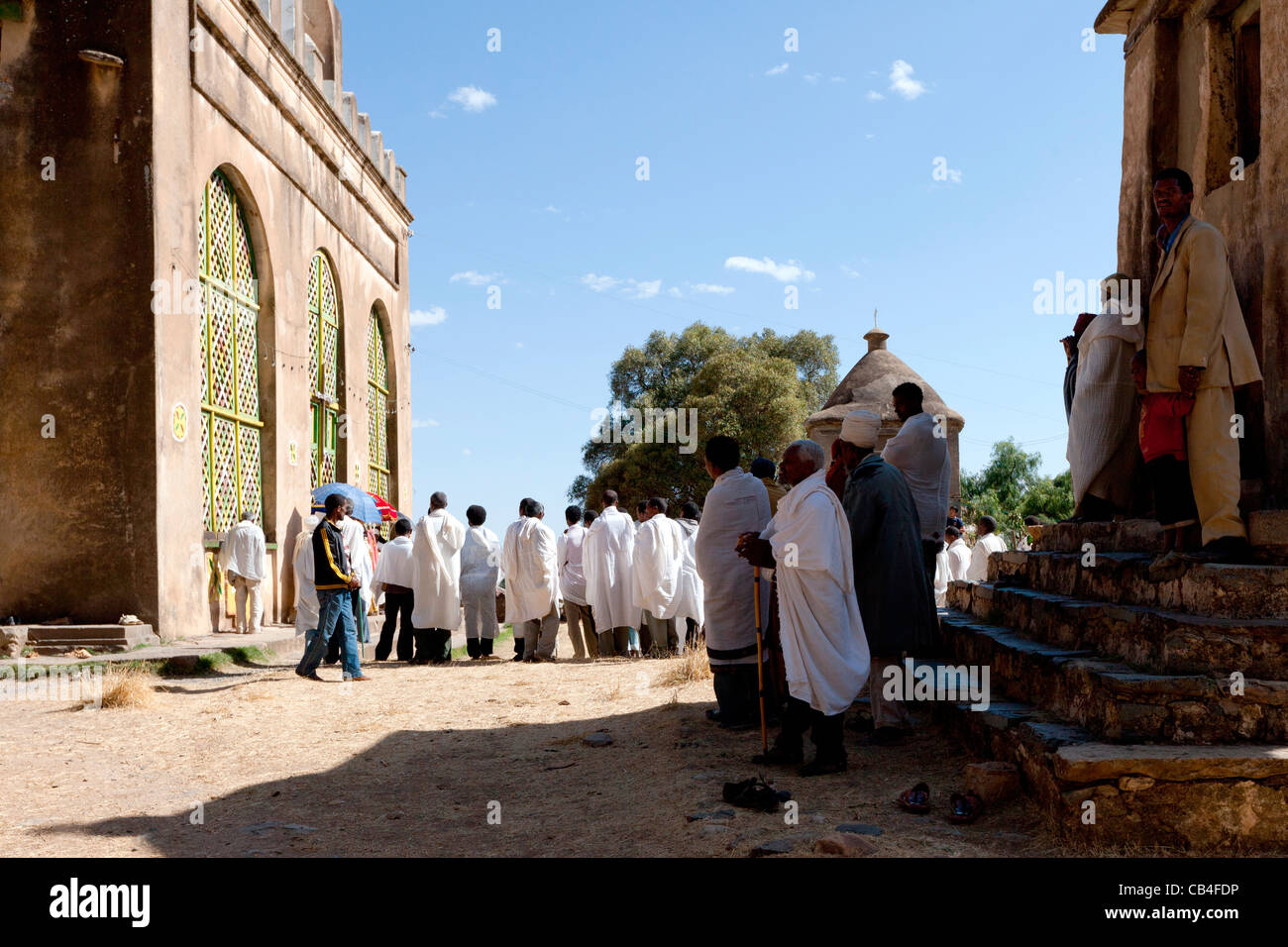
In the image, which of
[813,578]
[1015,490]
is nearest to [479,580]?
[813,578]

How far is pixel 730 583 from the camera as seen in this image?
274 inches

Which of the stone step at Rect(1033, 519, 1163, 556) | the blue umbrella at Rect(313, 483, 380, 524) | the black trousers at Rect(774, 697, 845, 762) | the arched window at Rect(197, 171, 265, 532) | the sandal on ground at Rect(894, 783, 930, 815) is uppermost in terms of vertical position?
the arched window at Rect(197, 171, 265, 532)

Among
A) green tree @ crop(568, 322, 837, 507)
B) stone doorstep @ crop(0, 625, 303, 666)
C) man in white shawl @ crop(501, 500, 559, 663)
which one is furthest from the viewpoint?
green tree @ crop(568, 322, 837, 507)

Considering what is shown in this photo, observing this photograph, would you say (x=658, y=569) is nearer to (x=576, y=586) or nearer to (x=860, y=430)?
(x=576, y=586)

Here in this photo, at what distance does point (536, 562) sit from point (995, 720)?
823cm

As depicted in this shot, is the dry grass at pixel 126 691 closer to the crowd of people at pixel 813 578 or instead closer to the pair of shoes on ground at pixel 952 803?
the crowd of people at pixel 813 578

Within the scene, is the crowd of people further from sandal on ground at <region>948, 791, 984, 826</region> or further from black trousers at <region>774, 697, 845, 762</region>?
sandal on ground at <region>948, 791, 984, 826</region>

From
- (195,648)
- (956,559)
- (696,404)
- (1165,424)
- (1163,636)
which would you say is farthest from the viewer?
(696,404)

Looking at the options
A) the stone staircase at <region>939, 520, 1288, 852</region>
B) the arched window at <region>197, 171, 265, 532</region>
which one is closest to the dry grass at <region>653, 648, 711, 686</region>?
the stone staircase at <region>939, 520, 1288, 852</region>

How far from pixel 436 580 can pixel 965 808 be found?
29.4 feet

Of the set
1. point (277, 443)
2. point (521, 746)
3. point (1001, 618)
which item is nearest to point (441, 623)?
point (277, 443)

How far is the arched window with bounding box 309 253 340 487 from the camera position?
17.6m

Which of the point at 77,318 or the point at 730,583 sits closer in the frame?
the point at 730,583

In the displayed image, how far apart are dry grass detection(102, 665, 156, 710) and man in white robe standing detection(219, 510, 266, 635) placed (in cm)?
358
